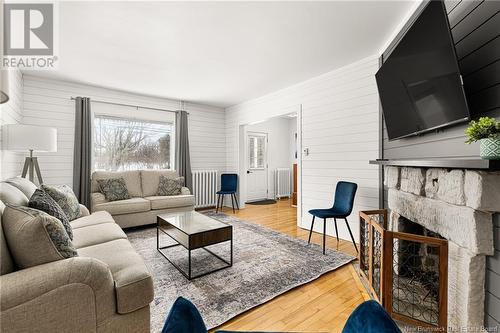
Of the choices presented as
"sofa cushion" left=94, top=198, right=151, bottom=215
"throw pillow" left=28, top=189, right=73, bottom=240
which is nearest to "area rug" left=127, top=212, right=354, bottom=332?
"sofa cushion" left=94, top=198, right=151, bottom=215

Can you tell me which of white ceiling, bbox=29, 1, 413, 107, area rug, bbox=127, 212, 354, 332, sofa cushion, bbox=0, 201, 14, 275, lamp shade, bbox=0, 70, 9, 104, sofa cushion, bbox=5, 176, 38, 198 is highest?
white ceiling, bbox=29, 1, 413, 107

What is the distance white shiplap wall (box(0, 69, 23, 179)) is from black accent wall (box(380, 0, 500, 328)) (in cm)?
414

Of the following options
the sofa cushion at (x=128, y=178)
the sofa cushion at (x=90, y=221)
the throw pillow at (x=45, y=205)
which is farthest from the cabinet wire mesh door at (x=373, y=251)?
the sofa cushion at (x=128, y=178)

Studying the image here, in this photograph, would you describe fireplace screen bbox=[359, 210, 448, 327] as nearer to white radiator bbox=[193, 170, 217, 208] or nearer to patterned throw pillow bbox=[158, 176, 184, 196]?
patterned throw pillow bbox=[158, 176, 184, 196]

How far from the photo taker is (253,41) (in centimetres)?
261

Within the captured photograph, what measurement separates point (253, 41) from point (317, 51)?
0.84 meters

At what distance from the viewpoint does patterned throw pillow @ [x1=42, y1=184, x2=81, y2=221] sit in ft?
7.84

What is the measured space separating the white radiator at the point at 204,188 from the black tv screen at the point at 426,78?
13.5 feet

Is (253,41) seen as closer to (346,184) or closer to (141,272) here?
(346,184)

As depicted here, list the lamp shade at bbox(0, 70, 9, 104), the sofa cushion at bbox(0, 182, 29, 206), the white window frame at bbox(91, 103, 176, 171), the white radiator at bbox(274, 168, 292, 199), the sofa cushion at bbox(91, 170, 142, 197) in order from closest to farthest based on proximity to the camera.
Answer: the lamp shade at bbox(0, 70, 9, 104)
the sofa cushion at bbox(0, 182, 29, 206)
the sofa cushion at bbox(91, 170, 142, 197)
the white window frame at bbox(91, 103, 176, 171)
the white radiator at bbox(274, 168, 292, 199)

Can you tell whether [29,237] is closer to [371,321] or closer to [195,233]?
[195,233]

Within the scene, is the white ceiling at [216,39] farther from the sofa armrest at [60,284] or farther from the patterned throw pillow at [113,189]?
the sofa armrest at [60,284]

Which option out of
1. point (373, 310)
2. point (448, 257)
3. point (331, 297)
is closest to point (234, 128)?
point (331, 297)

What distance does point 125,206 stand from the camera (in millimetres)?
3617
